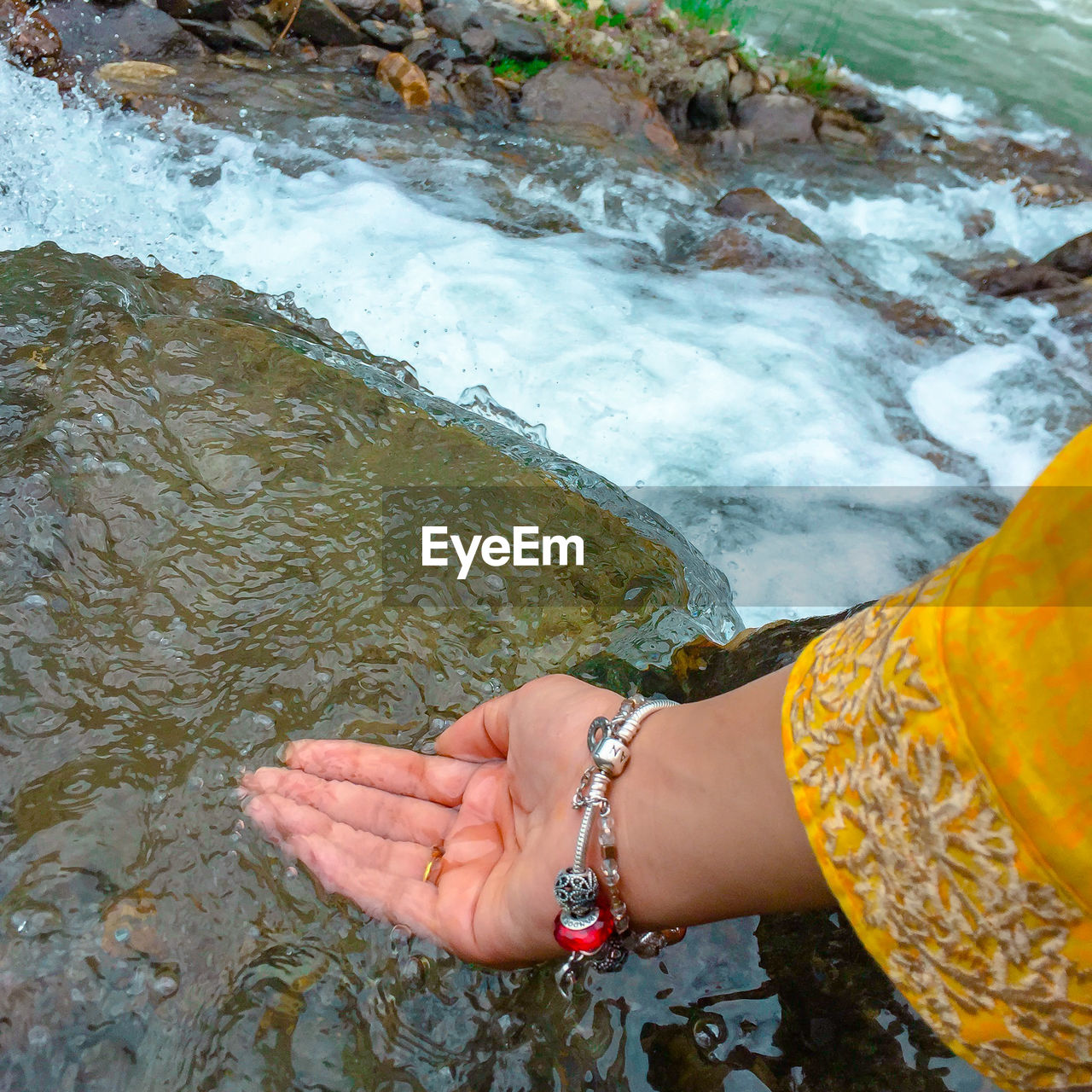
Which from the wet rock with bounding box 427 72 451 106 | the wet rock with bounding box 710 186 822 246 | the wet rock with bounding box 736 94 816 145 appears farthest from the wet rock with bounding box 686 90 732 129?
the wet rock with bounding box 427 72 451 106

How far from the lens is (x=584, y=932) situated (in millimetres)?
1293

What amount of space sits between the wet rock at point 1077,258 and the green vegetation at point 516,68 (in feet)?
12.9

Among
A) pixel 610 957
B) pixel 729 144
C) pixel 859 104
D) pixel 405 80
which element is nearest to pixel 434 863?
pixel 610 957

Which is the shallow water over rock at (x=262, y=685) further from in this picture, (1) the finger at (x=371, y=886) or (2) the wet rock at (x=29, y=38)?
(2) the wet rock at (x=29, y=38)

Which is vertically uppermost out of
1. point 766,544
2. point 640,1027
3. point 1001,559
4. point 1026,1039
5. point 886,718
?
point 1001,559

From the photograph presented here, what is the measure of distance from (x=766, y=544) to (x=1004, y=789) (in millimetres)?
2574

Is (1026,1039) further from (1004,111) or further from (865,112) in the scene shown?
(1004,111)

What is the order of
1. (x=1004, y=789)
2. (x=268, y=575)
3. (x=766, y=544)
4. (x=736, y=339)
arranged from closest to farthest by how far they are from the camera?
(x=1004, y=789) < (x=268, y=575) < (x=766, y=544) < (x=736, y=339)

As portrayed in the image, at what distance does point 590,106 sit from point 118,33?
319 cm

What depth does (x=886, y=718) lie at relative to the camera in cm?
87

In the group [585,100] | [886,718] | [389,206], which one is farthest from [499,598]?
[585,100]

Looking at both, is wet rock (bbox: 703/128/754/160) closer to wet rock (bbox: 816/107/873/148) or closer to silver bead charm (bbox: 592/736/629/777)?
wet rock (bbox: 816/107/873/148)

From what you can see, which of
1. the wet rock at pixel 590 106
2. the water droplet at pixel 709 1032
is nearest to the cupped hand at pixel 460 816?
the water droplet at pixel 709 1032

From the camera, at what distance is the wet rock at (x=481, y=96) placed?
20.0 ft
